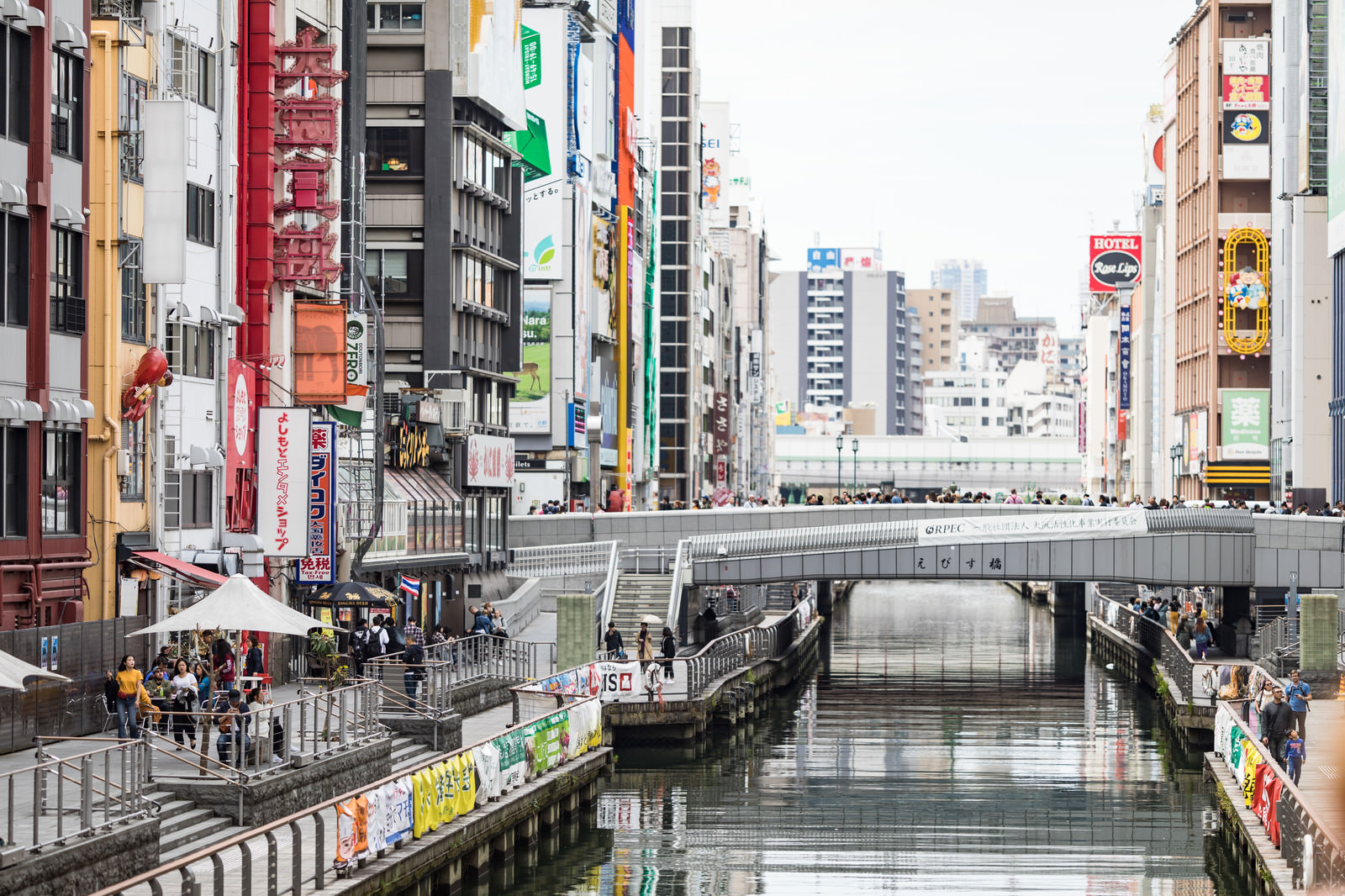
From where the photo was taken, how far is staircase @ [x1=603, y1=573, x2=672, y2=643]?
67.6m

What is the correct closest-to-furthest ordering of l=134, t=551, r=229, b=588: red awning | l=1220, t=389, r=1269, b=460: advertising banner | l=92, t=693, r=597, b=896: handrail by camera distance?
1. l=92, t=693, r=597, b=896: handrail
2. l=134, t=551, r=229, b=588: red awning
3. l=1220, t=389, r=1269, b=460: advertising banner

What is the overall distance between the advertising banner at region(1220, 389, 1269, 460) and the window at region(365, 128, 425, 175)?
5544cm

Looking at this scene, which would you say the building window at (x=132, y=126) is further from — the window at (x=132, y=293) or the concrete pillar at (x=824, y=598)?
the concrete pillar at (x=824, y=598)

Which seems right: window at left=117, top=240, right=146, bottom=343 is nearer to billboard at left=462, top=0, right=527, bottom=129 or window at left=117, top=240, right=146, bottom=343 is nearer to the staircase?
the staircase

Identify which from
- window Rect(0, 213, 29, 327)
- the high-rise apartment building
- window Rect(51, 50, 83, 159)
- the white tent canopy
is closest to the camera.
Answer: the white tent canopy

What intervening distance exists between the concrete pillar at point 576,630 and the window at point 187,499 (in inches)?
452

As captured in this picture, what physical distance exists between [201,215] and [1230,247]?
75.9 meters

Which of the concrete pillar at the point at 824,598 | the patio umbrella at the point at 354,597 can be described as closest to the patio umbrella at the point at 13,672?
the patio umbrella at the point at 354,597

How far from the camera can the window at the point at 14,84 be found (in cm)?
3569

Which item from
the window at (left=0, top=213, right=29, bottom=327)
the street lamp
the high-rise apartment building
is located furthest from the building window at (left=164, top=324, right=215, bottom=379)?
the street lamp

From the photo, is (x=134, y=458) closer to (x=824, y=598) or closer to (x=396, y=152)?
(x=396, y=152)

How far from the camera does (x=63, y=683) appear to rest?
117 ft

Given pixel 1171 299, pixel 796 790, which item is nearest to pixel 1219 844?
pixel 796 790

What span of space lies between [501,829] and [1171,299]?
107580 mm
